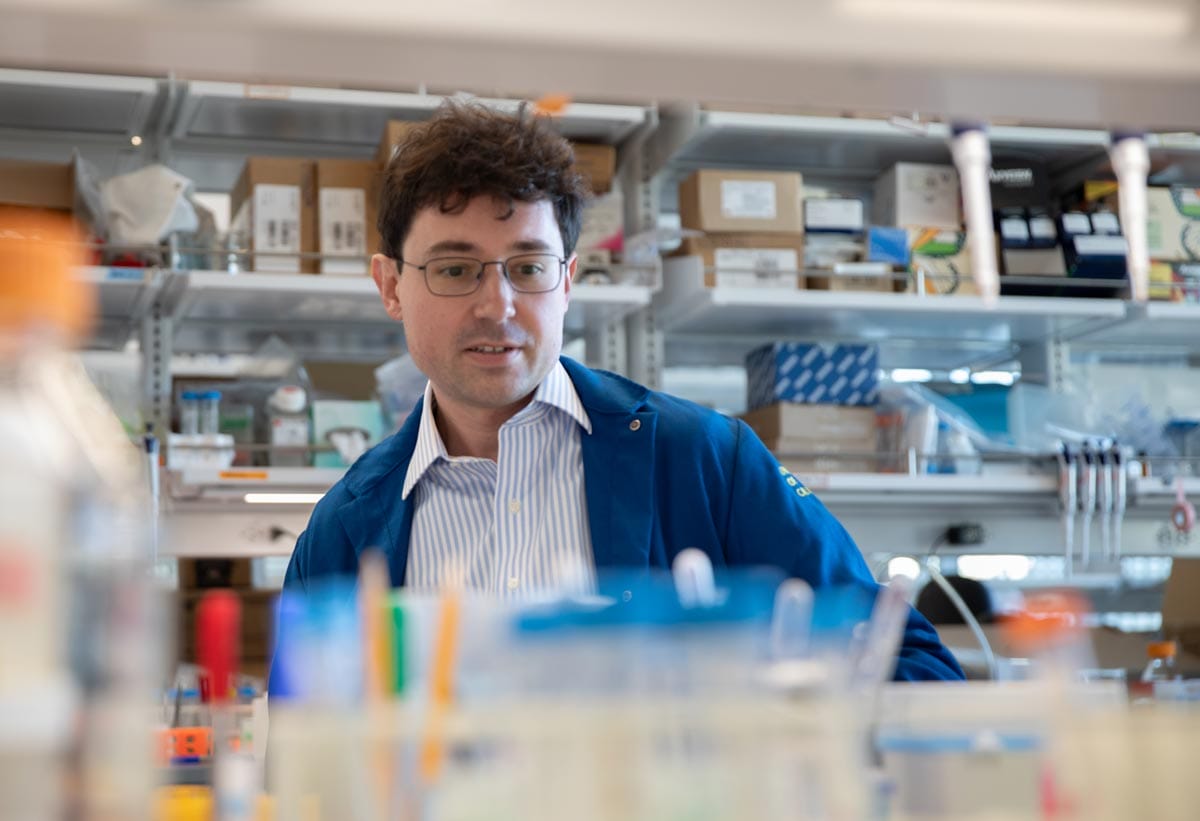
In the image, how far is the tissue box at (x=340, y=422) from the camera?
11.0 feet

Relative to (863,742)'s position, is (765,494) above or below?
above

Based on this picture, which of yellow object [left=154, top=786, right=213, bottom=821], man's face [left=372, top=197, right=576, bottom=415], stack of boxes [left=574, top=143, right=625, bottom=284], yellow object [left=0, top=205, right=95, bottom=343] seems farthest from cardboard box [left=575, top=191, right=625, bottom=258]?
yellow object [left=0, top=205, right=95, bottom=343]

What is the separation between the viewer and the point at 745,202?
3.51m

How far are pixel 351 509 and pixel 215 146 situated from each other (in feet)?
6.92

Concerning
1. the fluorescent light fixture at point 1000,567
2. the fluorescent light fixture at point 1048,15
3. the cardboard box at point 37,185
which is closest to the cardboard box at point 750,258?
the fluorescent light fixture at point 1000,567

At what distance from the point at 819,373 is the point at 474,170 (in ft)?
6.39

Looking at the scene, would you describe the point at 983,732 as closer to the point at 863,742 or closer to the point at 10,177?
the point at 863,742

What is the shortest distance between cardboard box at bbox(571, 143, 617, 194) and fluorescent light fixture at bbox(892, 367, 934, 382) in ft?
3.76

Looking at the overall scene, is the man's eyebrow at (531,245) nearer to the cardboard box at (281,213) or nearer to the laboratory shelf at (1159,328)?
the cardboard box at (281,213)

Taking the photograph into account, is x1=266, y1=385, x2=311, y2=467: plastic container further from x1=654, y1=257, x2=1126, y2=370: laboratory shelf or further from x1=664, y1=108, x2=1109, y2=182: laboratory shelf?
x1=664, y1=108, x2=1109, y2=182: laboratory shelf

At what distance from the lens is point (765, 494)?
5.58 ft

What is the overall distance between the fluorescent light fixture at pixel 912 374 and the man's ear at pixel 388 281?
2444 mm

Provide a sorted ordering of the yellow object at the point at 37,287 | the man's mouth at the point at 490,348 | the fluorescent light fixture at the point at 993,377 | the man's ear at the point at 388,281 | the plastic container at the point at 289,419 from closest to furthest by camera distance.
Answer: the yellow object at the point at 37,287 < the man's mouth at the point at 490,348 < the man's ear at the point at 388,281 < the plastic container at the point at 289,419 < the fluorescent light fixture at the point at 993,377

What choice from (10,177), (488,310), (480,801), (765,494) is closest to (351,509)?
(488,310)
